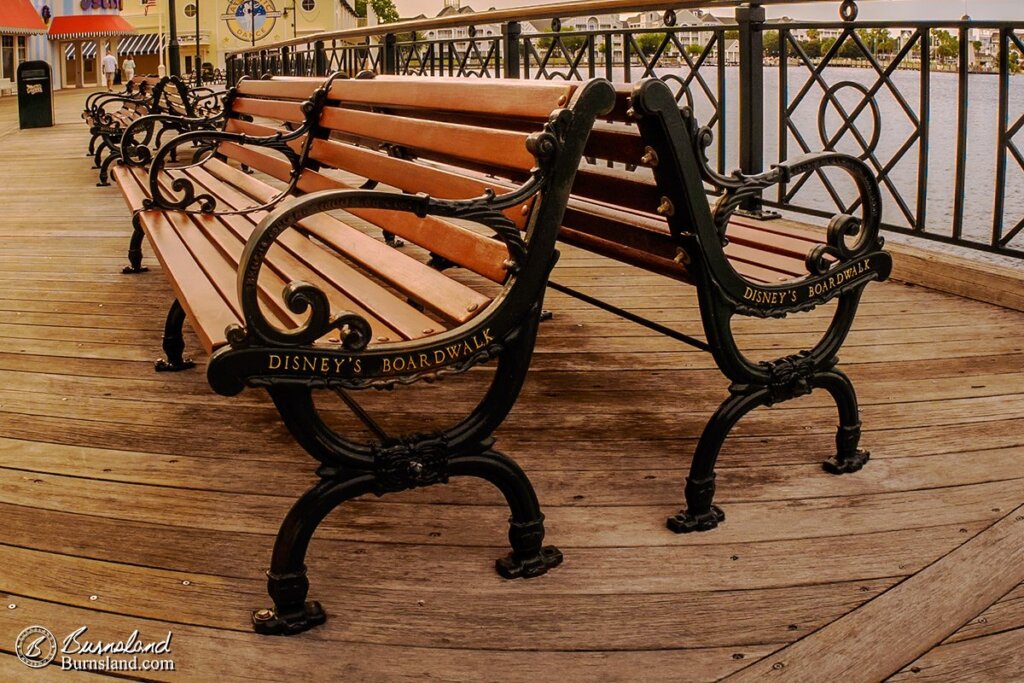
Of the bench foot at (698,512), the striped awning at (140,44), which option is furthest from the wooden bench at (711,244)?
the striped awning at (140,44)

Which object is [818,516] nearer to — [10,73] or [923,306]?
[923,306]

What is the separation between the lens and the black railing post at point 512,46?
728cm

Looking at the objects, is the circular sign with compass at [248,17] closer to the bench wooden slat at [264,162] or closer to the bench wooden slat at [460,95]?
the bench wooden slat at [264,162]

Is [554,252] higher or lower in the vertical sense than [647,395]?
higher

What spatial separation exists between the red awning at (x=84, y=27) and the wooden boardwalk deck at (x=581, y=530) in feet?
188

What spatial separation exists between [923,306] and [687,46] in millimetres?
2408

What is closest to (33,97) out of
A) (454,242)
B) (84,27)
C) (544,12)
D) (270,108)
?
(544,12)

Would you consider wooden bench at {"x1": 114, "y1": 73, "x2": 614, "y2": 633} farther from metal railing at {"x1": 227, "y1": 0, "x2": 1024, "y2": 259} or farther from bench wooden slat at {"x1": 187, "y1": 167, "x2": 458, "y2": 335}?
metal railing at {"x1": 227, "y1": 0, "x2": 1024, "y2": 259}

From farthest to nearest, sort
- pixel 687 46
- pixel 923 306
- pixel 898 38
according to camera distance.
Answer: pixel 687 46, pixel 898 38, pixel 923 306

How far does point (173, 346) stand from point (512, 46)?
14.0ft

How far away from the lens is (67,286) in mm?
5223

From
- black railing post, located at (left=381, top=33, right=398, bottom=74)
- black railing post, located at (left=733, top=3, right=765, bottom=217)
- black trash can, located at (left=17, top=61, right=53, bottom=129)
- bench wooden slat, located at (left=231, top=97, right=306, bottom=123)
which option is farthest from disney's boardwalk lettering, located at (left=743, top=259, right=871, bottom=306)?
black trash can, located at (left=17, top=61, right=53, bottom=129)

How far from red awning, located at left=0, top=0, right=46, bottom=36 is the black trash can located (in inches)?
983

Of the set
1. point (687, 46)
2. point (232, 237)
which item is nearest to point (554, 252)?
point (232, 237)
